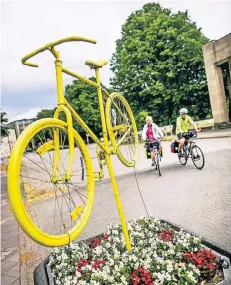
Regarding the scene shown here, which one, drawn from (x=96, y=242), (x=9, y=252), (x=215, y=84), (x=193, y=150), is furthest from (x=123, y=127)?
(x=215, y=84)

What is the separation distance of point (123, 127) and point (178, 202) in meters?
2.68

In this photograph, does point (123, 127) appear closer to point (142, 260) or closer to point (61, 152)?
point (61, 152)

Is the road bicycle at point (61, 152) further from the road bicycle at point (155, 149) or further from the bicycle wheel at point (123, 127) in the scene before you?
the road bicycle at point (155, 149)

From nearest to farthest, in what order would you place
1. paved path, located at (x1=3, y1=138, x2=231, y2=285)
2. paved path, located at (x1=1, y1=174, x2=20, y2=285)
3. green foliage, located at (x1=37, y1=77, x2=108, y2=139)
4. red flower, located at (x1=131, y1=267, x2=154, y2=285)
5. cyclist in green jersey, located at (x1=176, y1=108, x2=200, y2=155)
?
red flower, located at (x1=131, y1=267, x2=154, y2=285), green foliage, located at (x1=37, y1=77, x2=108, y2=139), paved path, located at (x1=1, y1=174, x2=20, y2=285), paved path, located at (x1=3, y1=138, x2=231, y2=285), cyclist in green jersey, located at (x1=176, y1=108, x2=200, y2=155)

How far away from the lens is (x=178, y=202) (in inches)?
217

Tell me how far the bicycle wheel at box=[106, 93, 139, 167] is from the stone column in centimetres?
1235

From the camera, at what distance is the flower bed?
2.50 metres

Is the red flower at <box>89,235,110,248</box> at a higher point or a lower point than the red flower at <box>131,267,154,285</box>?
higher

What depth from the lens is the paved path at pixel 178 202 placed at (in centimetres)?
412

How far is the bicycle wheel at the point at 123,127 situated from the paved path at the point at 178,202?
1221 millimetres

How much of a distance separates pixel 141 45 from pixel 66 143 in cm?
393

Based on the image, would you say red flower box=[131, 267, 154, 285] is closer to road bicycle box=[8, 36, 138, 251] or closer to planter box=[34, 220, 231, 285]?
road bicycle box=[8, 36, 138, 251]

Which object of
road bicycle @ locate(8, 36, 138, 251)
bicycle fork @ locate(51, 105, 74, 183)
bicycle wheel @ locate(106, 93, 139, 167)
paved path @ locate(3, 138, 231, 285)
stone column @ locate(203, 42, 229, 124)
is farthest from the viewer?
stone column @ locate(203, 42, 229, 124)

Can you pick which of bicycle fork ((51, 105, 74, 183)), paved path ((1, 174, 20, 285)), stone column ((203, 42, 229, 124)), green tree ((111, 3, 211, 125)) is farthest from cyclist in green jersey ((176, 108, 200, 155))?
stone column ((203, 42, 229, 124))
